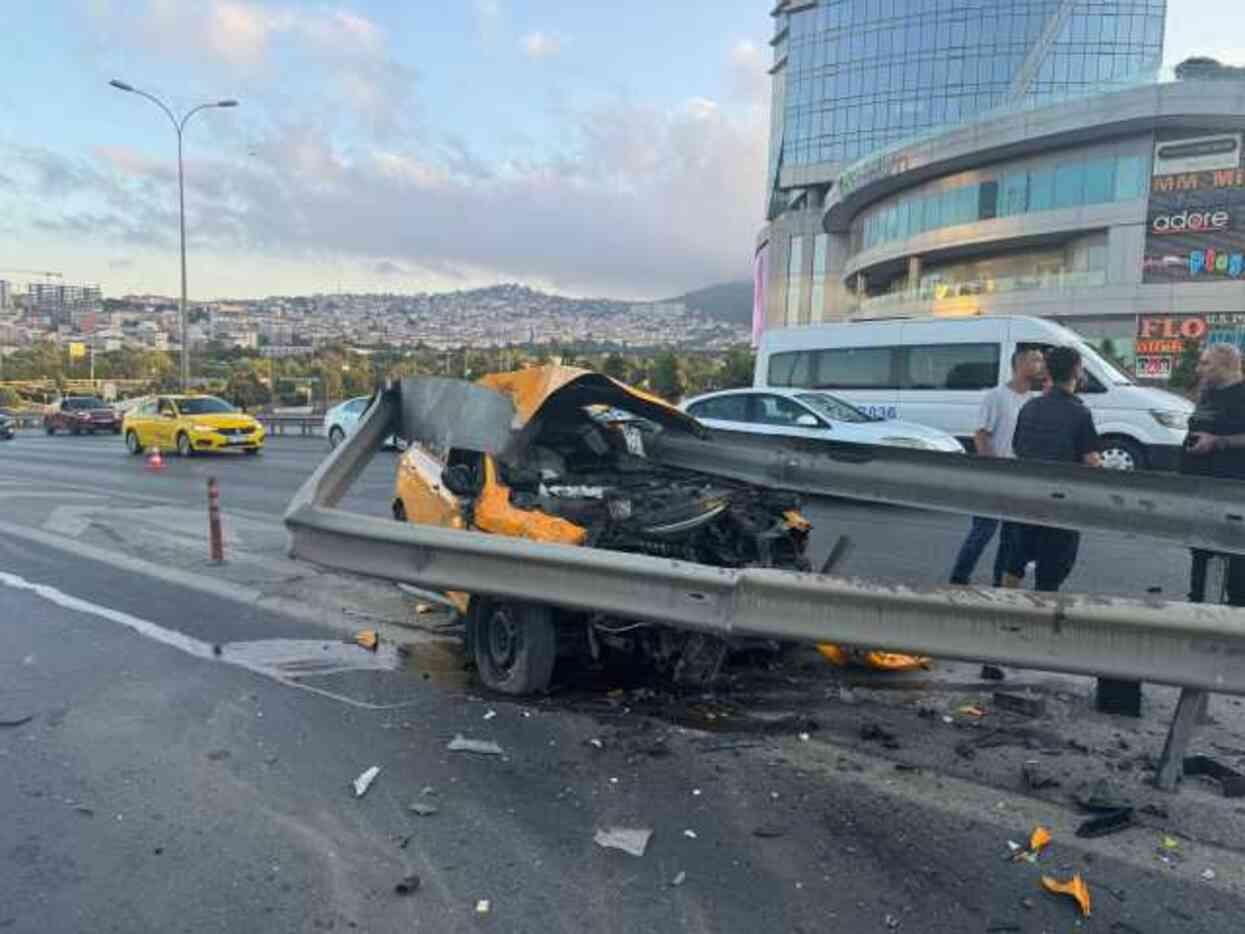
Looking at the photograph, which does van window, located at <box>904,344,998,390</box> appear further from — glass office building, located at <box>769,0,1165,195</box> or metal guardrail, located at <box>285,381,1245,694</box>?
glass office building, located at <box>769,0,1165,195</box>

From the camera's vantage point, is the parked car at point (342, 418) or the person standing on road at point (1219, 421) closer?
the person standing on road at point (1219, 421)

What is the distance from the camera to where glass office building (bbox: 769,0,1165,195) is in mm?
64375

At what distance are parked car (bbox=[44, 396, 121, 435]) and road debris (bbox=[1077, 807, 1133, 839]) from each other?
40.2 metres

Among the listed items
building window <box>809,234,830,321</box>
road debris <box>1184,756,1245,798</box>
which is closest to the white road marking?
road debris <box>1184,756,1245,798</box>

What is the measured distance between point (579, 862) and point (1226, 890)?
205 cm

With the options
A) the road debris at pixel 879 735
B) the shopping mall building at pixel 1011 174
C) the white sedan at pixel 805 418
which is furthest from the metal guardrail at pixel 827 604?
the shopping mall building at pixel 1011 174

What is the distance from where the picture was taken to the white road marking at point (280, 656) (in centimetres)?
496

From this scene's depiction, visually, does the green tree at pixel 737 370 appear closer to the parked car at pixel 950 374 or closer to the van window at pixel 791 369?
the van window at pixel 791 369

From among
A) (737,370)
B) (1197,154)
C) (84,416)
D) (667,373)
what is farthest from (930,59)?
(84,416)

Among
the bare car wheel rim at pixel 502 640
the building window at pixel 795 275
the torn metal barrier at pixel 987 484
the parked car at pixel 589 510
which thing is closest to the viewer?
the torn metal barrier at pixel 987 484

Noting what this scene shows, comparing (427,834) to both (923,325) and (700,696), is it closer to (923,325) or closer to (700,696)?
(700,696)

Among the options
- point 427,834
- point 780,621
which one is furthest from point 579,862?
point 780,621

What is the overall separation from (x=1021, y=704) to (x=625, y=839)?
7.48ft

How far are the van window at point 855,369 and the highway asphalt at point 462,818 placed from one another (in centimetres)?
1078
